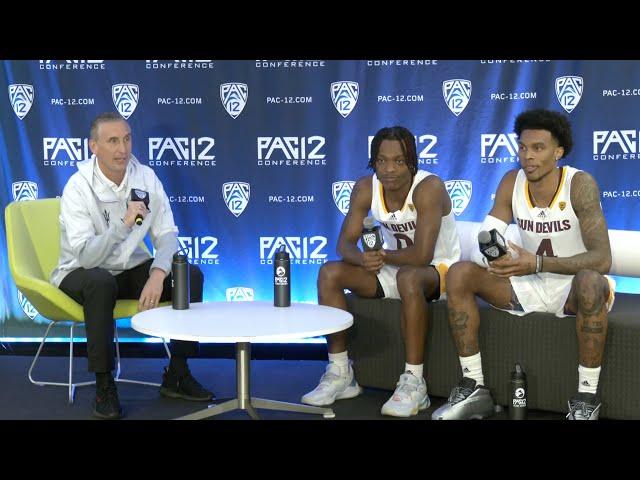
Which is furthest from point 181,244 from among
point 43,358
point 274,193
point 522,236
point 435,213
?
point 522,236

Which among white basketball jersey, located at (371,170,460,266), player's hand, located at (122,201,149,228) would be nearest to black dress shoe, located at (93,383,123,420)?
player's hand, located at (122,201,149,228)

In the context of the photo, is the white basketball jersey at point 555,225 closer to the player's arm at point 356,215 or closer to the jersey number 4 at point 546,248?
the jersey number 4 at point 546,248

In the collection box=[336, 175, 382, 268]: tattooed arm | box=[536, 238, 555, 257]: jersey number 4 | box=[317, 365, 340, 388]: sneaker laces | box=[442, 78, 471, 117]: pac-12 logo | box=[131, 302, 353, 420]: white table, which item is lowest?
box=[317, 365, 340, 388]: sneaker laces

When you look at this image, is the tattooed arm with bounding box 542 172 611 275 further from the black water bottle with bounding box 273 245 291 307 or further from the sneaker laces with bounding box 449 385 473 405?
the black water bottle with bounding box 273 245 291 307

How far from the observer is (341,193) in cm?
571

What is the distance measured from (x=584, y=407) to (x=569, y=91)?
233 centimetres

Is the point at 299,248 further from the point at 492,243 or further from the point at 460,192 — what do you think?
the point at 492,243

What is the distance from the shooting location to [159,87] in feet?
18.7

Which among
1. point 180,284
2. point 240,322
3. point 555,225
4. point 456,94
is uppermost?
point 456,94

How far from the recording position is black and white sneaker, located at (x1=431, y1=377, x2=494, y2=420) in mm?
4074

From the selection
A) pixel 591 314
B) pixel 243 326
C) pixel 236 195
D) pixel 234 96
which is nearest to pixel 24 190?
pixel 236 195

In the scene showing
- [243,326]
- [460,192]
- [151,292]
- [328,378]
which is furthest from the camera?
[460,192]

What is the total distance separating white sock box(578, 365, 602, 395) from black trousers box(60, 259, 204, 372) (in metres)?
1.83

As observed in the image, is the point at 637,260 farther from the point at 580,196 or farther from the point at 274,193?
the point at 274,193
